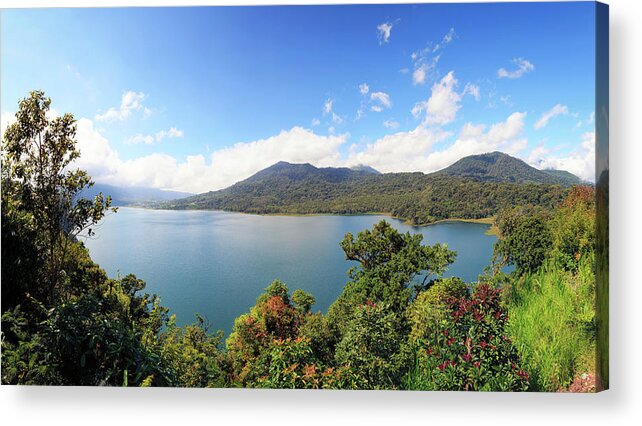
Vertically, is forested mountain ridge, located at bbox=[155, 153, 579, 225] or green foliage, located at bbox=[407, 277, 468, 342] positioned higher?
forested mountain ridge, located at bbox=[155, 153, 579, 225]

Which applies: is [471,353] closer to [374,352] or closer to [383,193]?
[374,352]

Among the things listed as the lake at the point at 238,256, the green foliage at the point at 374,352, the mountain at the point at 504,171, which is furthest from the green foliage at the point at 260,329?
the mountain at the point at 504,171

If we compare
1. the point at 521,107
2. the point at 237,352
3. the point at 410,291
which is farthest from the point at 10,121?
the point at 521,107

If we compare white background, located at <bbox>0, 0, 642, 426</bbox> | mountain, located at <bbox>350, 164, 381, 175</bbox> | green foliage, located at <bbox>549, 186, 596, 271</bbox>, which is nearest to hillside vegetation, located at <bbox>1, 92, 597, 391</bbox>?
green foliage, located at <bbox>549, 186, 596, 271</bbox>

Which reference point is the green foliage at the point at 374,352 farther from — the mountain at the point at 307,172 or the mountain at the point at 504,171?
the mountain at the point at 504,171

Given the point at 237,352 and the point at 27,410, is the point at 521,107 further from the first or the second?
the point at 27,410

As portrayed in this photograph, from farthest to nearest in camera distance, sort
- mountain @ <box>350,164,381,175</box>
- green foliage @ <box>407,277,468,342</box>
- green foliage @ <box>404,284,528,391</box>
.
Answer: mountain @ <box>350,164,381,175</box> < green foliage @ <box>407,277,468,342</box> < green foliage @ <box>404,284,528,391</box>

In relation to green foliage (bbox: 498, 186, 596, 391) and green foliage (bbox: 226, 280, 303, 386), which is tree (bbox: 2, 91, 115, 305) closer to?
green foliage (bbox: 226, 280, 303, 386)

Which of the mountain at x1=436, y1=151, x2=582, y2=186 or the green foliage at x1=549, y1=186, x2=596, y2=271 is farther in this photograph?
the mountain at x1=436, y1=151, x2=582, y2=186
